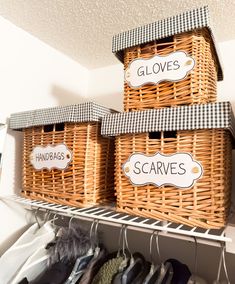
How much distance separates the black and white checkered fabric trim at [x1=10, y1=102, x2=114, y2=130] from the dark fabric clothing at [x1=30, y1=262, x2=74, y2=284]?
44 centimetres

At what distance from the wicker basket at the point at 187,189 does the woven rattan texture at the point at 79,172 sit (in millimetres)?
129

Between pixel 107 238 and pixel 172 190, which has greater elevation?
pixel 172 190

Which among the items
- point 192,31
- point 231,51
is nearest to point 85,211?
point 192,31

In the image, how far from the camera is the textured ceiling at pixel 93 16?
0.80 m

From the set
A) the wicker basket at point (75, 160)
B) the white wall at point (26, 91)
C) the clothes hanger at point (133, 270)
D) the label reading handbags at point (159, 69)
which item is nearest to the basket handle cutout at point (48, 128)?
the wicker basket at point (75, 160)

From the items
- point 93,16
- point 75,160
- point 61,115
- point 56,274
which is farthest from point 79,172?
point 93,16

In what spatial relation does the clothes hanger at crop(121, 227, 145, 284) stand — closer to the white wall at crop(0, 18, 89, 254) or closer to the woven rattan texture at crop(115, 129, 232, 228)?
the woven rattan texture at crop(115, 129, 232, 228)

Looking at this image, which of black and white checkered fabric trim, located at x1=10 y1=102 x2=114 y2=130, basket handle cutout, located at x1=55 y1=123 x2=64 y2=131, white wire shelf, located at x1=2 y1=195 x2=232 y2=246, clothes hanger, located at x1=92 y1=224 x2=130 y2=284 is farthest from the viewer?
basket handle cutout, located at x1=55 y1=123 x2=64 y2=131

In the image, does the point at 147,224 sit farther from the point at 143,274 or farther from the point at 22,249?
the point at 22,249

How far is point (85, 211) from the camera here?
2.26 ft

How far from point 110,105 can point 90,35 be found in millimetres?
340

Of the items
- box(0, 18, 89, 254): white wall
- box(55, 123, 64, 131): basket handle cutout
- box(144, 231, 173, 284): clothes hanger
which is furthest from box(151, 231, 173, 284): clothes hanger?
box(0, 18, 89, 254): white wall

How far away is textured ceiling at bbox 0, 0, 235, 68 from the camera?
2.64 feet

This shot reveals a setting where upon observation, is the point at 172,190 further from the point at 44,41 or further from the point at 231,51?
the point at 44,41
